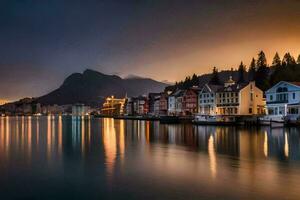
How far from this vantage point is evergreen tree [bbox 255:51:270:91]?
11039cm

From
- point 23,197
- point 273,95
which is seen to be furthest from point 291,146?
point 273,95

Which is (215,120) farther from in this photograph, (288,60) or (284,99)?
(288,60)

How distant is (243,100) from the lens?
92.9 meters

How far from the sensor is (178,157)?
1219 inches

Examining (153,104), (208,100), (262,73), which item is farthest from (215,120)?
(153,104)

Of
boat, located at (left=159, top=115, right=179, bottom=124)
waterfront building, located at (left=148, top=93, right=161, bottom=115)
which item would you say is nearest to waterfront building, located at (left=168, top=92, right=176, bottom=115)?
waterfront building, located at (left=148, top=93, right=161, bottom=115)

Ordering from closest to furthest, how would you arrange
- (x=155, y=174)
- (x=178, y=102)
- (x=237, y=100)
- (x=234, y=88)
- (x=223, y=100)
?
(x=155, y=174)
(x=237, y=100)
(x=234, y=88)
(x=223, y=100)
(x=178, y=102)

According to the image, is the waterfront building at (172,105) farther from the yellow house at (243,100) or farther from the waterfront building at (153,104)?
the yellow house at (243,100)

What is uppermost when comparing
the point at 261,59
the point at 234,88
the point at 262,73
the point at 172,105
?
the point at 261,59

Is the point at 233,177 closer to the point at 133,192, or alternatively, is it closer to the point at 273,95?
the point at 133,192

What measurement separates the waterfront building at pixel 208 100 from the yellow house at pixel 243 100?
564 cm

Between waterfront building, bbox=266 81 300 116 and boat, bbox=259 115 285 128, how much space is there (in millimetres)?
2243

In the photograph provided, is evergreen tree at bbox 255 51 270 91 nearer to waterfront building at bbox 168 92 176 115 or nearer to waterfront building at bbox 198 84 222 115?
waterfront building at bbox 198 84 222 115

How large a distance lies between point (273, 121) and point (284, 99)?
8.37 meters
